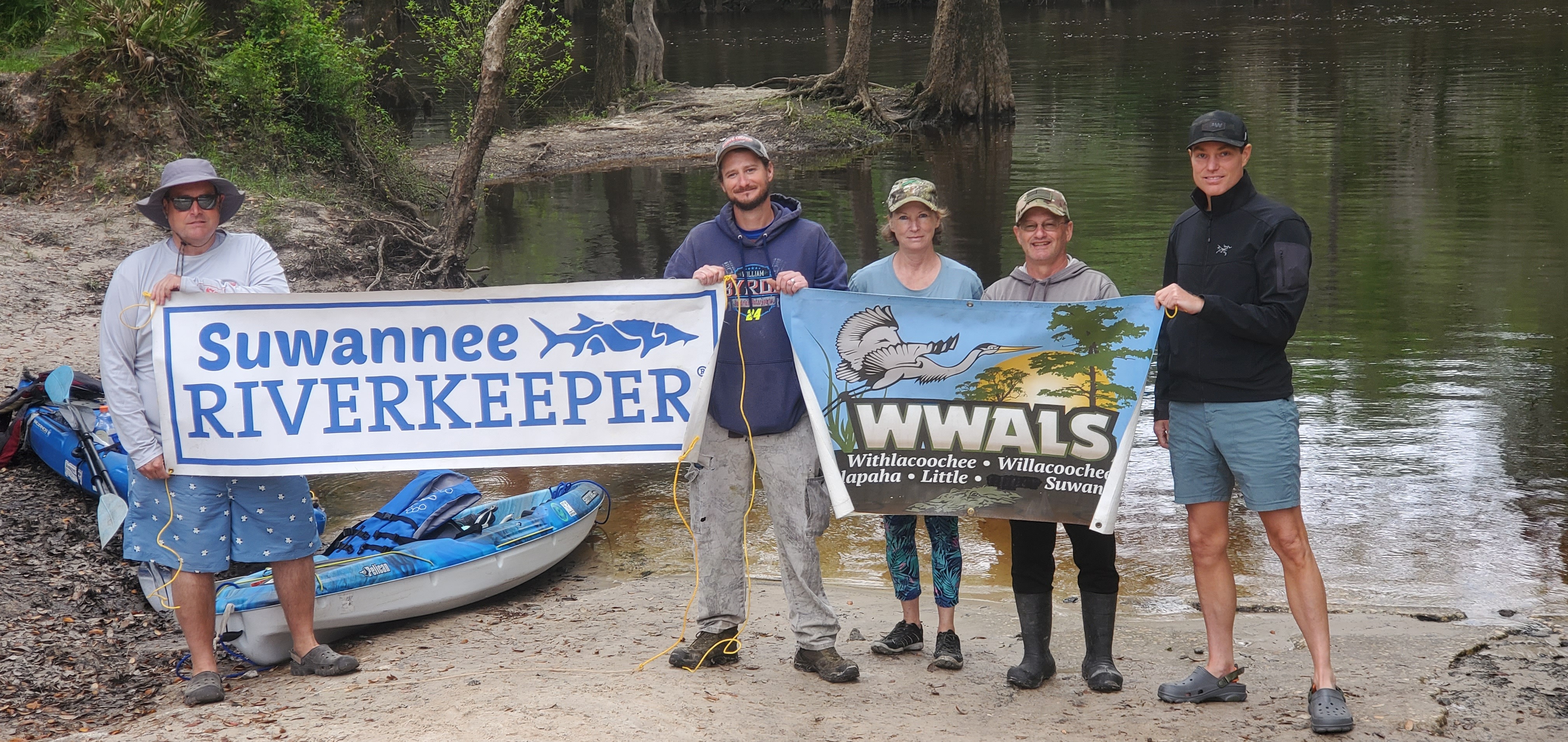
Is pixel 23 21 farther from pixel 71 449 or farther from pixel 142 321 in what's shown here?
pixel 142 321

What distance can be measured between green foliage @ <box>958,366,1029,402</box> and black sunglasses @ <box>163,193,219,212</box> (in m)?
2.95

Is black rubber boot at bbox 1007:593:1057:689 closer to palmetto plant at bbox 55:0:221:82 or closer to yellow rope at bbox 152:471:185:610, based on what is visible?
yellow rope at bbox 152:471:185:610

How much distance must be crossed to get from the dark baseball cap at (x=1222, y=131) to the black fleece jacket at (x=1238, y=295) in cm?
16

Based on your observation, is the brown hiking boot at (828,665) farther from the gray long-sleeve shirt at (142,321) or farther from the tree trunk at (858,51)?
the tree trunk at (858,51)

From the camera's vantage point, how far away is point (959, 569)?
5176 mm

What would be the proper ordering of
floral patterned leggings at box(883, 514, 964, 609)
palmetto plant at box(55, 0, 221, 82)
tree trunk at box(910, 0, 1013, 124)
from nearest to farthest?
floral patterned leggings at box(883, 514, 964, 609), palmetto plant at box(55, 0, 221, 82), tree trunk at box(910, 0, 1013, 124)

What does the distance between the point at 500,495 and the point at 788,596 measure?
152 inches

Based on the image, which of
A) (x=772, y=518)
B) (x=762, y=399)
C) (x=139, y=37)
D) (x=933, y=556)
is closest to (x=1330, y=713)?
(x=933, y=556)

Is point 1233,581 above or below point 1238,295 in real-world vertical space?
below

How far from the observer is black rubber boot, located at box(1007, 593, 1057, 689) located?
4.97 metres

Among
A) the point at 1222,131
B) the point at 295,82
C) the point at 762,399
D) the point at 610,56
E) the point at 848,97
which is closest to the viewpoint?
the point at 1222,131

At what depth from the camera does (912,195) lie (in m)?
4.87

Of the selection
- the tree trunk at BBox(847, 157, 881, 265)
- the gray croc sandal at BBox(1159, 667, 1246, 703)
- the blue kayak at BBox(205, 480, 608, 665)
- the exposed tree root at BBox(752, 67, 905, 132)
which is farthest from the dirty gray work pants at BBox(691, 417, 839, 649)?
the exposed tree root at BBox(752, 67, 905, 132)

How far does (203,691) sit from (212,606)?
0.35 meters
